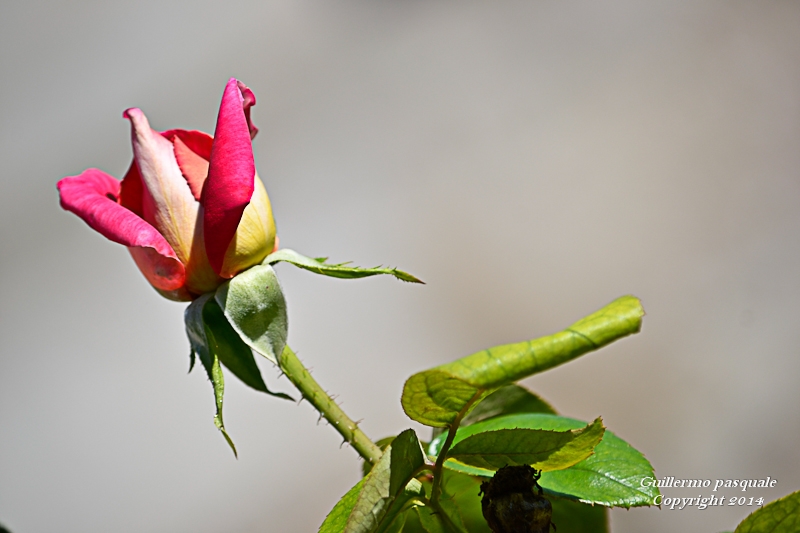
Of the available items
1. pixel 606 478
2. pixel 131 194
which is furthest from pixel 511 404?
pixel 131 194

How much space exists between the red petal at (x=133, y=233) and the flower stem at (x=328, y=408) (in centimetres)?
6

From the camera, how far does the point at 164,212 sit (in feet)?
0.88

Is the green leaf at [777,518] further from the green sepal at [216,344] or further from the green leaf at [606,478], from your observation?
the green sepal at [216,344]

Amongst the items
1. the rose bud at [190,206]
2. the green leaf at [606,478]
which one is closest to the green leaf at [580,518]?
the green leaf at [606,478]

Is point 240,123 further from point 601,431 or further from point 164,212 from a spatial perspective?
point 601,431

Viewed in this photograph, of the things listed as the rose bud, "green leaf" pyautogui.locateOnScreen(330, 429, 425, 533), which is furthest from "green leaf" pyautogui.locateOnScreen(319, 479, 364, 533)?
the rose bud

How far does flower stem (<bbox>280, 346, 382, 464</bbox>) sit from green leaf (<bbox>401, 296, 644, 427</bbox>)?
0.08 m

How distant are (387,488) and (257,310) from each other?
0.11 m

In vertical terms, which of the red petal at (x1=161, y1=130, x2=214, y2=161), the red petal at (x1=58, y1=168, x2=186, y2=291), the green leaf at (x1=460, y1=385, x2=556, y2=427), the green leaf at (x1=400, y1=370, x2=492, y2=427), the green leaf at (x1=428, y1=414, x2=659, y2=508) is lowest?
the green leaf at (x1=460, y1=385, x2=556, y2=427)

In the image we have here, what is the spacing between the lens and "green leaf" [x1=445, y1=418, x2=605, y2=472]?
0.19 metres

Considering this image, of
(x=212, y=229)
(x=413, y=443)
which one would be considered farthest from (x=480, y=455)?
(x=212, y=229)

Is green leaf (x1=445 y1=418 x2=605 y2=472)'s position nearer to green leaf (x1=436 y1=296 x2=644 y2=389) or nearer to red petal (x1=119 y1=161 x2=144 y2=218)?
green leaf (x1=436 y1=296 x2=644 y2=389)

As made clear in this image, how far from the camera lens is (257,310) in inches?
10.2

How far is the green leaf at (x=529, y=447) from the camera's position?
0.19 m
